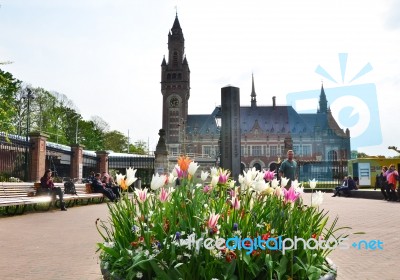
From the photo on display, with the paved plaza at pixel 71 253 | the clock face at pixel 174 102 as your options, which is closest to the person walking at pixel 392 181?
the paved plaza at pixel 71 253

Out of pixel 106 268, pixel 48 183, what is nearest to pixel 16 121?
pixel 48 183

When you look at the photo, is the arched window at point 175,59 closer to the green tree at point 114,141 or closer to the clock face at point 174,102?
the clock face at point 174,102

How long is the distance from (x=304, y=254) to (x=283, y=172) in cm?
634

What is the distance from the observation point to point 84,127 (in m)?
66.6

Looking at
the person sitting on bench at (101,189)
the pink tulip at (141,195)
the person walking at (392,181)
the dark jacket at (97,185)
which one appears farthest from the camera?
the person walking at (392,181)

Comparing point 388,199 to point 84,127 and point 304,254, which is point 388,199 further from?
point 84,127

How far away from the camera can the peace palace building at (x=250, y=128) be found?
311 ft

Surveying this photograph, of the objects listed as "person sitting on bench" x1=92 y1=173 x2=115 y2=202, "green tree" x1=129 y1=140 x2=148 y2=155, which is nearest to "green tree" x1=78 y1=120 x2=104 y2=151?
"green tree" x1=129 y1=140 x2=148 y2=155

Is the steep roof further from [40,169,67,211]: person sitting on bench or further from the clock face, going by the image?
[40,169,67,211]: person sitting on bench

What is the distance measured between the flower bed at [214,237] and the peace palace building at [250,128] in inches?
3466

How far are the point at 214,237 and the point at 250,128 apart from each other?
95918 millimetres

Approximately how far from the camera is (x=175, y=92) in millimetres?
95625

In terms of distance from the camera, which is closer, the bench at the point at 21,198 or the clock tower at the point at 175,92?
the bench at the point at 21,198

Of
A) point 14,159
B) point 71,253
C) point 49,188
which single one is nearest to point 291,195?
point 71,253
